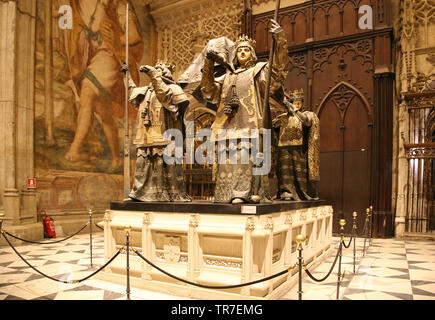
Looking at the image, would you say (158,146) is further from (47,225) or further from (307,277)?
(47,225)

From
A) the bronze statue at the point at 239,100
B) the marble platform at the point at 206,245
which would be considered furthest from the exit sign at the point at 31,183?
the bronze statue at the point at 239,100

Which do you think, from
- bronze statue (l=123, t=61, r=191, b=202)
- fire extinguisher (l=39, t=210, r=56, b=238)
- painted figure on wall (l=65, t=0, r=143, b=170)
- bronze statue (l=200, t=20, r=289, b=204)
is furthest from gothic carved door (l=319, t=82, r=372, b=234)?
fire extinguisher (l=39, t=210, r=56, b=238)

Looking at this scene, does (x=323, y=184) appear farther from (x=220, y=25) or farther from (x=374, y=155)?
(x=220, y=25)

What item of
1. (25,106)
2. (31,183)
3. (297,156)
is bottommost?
(31,183)

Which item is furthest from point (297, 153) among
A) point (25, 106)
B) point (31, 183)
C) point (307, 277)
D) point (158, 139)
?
point (25, 106)

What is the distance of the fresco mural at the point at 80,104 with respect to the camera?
9.29 metres

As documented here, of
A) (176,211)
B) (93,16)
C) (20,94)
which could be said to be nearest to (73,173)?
(20,94)

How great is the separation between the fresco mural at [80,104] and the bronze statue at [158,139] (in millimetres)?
4998

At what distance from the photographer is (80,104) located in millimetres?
10320

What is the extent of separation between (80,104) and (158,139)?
240 inches

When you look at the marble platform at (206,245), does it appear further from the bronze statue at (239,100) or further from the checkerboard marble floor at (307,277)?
the bronze statue at (239,100)

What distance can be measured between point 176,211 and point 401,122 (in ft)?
25.0

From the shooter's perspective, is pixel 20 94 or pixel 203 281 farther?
pixel 20 94

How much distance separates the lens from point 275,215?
4.34 m
